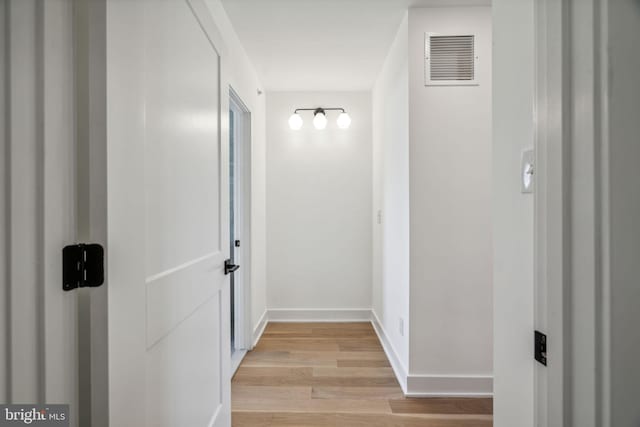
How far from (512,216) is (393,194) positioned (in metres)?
1.77

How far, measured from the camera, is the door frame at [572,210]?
23.5 inches

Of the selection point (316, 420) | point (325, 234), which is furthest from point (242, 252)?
point (316, 420)

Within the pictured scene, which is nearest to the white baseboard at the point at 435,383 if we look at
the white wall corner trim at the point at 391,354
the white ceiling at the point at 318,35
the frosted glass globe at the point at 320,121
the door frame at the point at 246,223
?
the white wall corner trim at the point at 391,354

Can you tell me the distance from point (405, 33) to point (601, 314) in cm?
223

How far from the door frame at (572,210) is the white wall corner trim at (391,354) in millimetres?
1788

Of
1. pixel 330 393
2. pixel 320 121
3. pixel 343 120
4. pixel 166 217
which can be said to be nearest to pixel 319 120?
pixel 320 121

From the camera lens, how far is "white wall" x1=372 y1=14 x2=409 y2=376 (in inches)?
94.0

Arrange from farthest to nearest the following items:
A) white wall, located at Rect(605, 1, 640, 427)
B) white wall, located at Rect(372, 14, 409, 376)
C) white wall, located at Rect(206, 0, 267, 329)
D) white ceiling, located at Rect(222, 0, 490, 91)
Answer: white wall, located at Rect(206, 0, 267, 329), white wall, located at Rect(372, 14, 409, 376), white ceiling, located at Rect(222, 0, 490, 91), white wall, located at Rect(605, 1, 640, 427)

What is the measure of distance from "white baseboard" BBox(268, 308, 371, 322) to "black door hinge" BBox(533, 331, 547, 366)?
3.20 m

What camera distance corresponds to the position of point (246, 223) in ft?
10.2

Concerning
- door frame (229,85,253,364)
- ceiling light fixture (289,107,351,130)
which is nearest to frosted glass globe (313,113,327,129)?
ceiling light fixture (289,107,351,130)

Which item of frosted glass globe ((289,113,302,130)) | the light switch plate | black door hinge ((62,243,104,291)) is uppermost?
frosted glass globe ((289,113,302,130))

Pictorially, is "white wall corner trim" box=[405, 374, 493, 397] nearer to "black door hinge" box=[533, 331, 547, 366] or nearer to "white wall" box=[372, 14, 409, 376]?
"white wall" box=[372, 14, 409, 376]

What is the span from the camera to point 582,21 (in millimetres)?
624
